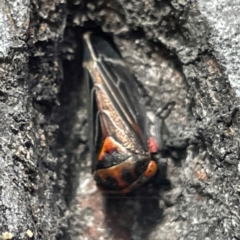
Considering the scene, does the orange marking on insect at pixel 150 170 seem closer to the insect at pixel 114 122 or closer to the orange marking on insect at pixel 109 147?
the insect at pixel 114 122

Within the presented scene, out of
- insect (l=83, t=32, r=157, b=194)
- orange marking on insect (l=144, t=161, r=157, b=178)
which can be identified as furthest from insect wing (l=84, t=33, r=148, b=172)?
orange marking on insect (l=144, t=161, r=157, b=178)

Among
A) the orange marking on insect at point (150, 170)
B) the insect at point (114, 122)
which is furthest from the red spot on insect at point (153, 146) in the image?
the orange marking on insect at point (150, 170)

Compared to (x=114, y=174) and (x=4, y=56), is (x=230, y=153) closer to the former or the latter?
(x=114, y=174)

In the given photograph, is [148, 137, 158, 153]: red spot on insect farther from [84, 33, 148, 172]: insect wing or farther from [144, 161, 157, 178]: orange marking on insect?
[144, 161, 157, 178]: orange marking on insect

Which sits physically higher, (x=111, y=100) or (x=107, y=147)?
(x=111, y=100)

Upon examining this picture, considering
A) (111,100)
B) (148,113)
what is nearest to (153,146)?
(148,113)

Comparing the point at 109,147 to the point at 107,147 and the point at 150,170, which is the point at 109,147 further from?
the point at 150,170
